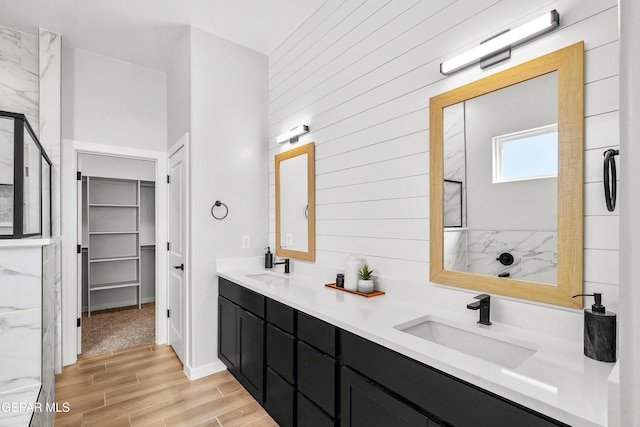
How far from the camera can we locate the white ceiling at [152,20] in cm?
265

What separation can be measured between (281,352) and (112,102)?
3207 millimetres

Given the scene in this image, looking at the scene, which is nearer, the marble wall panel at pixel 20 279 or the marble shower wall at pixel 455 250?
the marble shower wall at pixel 455 250

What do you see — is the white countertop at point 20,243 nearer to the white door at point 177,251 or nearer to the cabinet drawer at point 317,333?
the white door at point 177,251

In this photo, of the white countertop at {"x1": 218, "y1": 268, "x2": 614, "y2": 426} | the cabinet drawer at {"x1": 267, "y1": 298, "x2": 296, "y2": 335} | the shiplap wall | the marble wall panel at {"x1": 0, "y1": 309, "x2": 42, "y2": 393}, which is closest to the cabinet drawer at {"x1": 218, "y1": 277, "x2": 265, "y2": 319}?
the cabinet drawer at {"x1": 267, "y1": 298, "x2": 296, "y2": 335}

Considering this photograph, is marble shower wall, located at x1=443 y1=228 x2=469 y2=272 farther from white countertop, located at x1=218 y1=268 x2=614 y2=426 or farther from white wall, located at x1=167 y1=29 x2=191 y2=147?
white wall, located at x1=167 y1=29 x2=191 y2=147

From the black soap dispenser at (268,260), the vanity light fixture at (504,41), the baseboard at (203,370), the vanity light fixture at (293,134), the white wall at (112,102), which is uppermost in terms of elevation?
the white wall at (112,102)

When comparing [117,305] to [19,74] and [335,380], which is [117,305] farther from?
[335,380]

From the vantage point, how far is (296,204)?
116 inches

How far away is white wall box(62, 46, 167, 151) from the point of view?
3.26m

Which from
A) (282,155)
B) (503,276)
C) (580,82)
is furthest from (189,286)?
(580,82)

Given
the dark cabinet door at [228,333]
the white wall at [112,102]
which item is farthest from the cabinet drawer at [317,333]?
the white wall at [112,102]

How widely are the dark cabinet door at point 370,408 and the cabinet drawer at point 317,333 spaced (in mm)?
138

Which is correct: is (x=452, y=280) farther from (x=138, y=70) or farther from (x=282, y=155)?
(x=138, y=70)

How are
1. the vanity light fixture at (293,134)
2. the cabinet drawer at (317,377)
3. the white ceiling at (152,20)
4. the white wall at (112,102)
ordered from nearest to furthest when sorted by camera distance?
the cabinet drawer at (317,377) → the white ceiling at (152,20) → the vanity light fixture at (293,134) → the white wall at (112,102)
